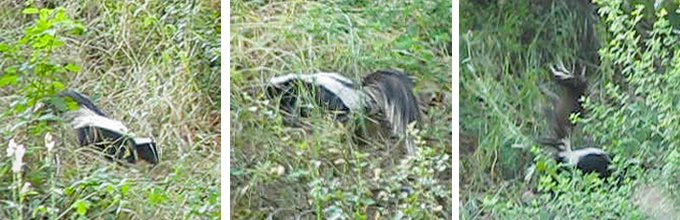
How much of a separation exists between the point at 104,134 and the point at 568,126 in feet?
5.03

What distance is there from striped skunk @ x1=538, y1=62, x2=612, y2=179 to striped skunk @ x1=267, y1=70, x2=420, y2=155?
492 millimetres

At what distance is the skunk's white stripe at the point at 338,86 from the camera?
11.7ft

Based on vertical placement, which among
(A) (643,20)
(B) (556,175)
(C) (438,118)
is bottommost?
(B) (556,175)

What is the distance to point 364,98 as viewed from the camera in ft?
11.8

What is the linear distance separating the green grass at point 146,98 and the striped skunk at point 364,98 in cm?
24

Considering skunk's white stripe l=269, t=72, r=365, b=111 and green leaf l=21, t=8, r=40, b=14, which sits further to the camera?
skunk's white stripe l=269, t=72, r=365, b=111

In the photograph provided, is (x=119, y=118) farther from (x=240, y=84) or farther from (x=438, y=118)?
(x=438, y=118)

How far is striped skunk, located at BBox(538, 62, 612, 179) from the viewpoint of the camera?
3768 mm

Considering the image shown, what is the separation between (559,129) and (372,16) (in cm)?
75

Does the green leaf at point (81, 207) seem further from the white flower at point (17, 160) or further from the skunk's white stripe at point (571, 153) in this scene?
the skunk's white stripe at point (571, 153)

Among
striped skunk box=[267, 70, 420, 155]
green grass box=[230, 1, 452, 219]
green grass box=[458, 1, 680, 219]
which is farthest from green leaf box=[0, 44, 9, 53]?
green grass box=[458, 1, 680, 219]

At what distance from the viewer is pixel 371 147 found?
11.8ft

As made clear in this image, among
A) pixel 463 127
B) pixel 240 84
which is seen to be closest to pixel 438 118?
pixel 463 127

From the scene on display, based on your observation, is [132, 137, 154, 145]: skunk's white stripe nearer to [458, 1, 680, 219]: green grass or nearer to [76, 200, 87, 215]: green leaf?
[76, 200, 87, 215]: green leaf
